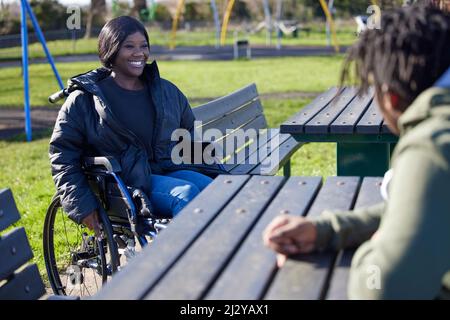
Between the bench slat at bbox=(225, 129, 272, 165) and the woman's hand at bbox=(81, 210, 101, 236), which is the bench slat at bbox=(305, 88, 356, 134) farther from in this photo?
the woman's hand at bbox=(81, 210, 101, 236)

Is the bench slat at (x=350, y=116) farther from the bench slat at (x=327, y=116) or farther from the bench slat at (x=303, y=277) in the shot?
the bench slat at (x=303, y=277)

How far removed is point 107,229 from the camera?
3.82 m

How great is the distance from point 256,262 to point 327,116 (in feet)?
9.78

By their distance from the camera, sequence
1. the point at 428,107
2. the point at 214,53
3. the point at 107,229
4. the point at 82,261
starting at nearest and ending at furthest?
the point at 428,107
the point at 107,229
the point at 82,261
the point at 214,53

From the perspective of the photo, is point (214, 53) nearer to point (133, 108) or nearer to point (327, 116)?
point (327, 116)

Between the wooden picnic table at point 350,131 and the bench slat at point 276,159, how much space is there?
0.90ft

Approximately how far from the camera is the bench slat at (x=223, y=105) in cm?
514

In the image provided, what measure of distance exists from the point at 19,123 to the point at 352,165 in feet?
24.8

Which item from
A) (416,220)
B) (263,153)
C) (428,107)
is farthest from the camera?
(263,153)

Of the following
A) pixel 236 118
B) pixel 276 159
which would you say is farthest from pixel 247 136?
pixel 276 159

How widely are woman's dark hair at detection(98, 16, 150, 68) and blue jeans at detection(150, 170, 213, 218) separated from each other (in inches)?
27.7

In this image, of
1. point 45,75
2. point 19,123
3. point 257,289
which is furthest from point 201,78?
point 257,289

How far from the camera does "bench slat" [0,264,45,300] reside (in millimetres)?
2662

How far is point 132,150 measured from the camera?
13.5 feet
